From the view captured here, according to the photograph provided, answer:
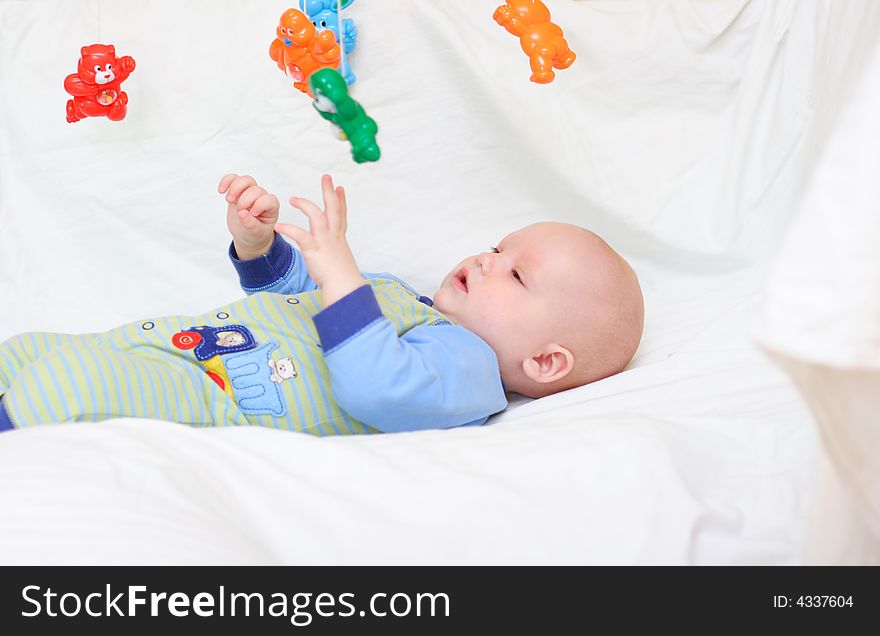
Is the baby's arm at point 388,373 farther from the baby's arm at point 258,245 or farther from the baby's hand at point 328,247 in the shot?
the baby's arm at point 258,245

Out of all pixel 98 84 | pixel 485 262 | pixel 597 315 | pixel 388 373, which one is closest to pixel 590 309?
pixel 597 315

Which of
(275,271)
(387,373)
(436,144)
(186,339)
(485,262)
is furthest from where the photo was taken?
(436,144)

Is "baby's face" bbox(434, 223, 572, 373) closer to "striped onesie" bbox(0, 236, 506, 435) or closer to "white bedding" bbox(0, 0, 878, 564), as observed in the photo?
"striped onesie" bbox(0, 236, 506, 435)

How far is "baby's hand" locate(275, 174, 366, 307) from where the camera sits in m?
0.99

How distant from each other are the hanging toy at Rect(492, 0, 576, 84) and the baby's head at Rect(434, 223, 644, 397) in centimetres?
22

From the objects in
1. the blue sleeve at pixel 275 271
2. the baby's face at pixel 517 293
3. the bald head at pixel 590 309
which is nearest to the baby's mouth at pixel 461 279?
the baby's face at pixel 517 293

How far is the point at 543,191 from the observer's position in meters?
1.42

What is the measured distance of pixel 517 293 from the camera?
1117mm

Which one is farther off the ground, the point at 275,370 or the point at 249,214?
the point at 249,214

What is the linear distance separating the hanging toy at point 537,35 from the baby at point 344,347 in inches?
8.5

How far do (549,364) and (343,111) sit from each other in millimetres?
403

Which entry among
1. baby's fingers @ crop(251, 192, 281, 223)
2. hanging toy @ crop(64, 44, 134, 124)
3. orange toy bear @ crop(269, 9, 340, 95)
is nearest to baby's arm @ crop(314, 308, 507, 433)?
baby's fingers @ crop(251, 192, 281, 223)

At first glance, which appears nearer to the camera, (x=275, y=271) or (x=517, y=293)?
(x=517, y=293)

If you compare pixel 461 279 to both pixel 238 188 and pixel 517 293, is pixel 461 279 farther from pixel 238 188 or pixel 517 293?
pixel 238 188
